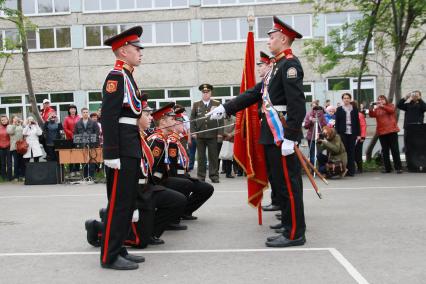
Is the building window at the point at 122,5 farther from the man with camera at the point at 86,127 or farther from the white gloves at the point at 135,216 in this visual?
the white gloves at the point at 135,216

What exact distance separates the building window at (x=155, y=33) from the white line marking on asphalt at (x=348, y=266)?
28.4m

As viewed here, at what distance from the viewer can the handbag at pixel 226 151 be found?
1457 cm

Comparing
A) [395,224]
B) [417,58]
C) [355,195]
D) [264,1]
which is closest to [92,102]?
[264,1]

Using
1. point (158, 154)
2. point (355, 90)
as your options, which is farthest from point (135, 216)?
point (355, 90)

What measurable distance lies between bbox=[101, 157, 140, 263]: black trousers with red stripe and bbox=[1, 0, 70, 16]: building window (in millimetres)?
30289

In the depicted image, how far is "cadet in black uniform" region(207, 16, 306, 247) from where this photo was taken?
636 centimetres

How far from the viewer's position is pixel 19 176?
15.6 meters

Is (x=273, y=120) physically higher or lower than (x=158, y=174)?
higher

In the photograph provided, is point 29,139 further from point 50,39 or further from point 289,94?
point 50,39

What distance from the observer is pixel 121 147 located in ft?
18.3

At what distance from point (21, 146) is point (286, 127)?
10.7 m

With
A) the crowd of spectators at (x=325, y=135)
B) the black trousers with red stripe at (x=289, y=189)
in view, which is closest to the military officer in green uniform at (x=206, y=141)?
the crowd of spectators at (x=325, y=135)

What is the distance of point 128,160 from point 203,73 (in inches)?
1110

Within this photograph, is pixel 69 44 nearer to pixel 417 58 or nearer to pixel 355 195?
pixel 417 58
